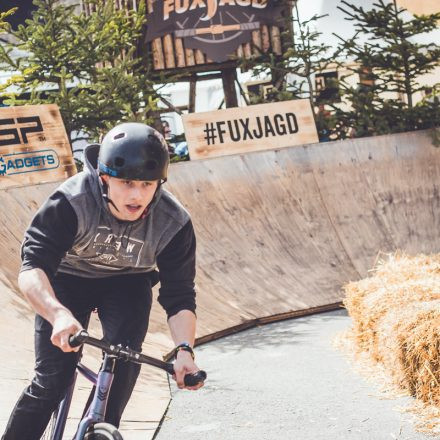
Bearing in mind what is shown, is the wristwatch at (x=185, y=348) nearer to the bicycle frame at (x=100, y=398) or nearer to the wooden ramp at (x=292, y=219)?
the bicycle frame at (x=100, y=398)

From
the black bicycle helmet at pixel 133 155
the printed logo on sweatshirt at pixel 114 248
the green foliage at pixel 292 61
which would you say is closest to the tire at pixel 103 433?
the printed logo on sweatshirt at pixel 114 248

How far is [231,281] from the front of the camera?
9.09 m

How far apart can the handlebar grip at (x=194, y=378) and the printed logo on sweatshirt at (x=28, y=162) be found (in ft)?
22.2

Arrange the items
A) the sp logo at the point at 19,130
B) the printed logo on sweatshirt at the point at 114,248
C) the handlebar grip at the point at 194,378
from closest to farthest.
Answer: the handlebar grip at the point at 194,378 → the printed logo on sweatshirt at the point at 114,248 → the sp logo at the point at 19,130

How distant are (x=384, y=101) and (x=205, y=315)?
5.50 m

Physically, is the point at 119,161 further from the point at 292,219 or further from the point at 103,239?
the point at 292,219

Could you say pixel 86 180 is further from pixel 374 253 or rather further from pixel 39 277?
pixel 374 253

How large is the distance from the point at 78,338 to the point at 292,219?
7475 mm

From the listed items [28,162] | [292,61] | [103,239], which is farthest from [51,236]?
[292,61]

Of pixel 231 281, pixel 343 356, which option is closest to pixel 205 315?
pixel 231 281

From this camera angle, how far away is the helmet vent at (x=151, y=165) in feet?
10.5

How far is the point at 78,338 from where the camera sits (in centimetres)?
276

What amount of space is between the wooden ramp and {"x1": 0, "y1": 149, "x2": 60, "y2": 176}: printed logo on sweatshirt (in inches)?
23.2

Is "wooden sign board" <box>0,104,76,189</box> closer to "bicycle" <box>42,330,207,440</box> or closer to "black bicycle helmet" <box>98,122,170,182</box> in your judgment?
"black bicycle helmet" <box>98,122,170,182</box>
